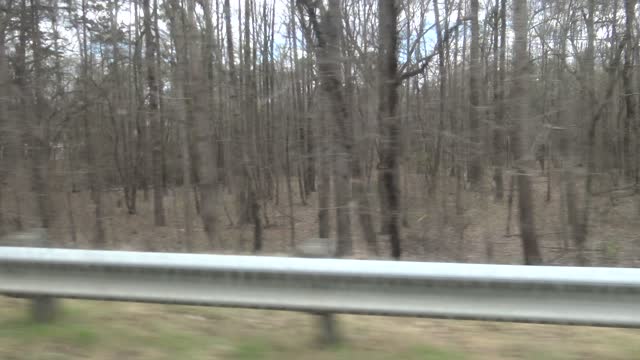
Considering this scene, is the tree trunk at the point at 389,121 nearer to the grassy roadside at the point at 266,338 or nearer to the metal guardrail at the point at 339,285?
the grassy roadside at the point at 266,338

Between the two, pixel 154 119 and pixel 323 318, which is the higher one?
pixel 154 119

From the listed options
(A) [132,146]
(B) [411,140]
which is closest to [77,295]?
(B) [411,140]

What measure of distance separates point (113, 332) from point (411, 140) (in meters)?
13.8

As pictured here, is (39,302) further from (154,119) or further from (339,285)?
(154,119)

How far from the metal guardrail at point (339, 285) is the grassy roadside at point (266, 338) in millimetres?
317

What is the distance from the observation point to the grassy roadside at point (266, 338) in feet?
13.1

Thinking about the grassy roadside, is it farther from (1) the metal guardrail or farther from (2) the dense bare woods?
(2) the dense bare woods

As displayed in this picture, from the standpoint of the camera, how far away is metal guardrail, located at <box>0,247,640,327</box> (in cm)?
354

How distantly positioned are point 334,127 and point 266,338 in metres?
7.31

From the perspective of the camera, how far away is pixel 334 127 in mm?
11250

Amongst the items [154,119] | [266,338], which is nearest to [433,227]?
[266,338]

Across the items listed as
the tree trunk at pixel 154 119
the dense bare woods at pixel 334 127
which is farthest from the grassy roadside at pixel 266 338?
the tree trunk at pixel 154 119

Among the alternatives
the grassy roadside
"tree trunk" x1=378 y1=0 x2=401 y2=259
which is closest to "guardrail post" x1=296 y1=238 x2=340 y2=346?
the grassy roadside

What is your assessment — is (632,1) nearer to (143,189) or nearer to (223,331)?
(223,331)
